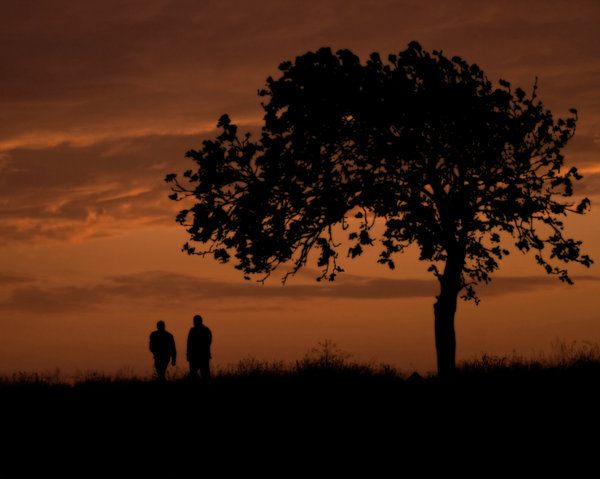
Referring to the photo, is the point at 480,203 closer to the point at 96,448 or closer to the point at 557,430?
the point at 557,430

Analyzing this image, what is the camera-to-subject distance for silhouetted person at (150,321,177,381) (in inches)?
1109

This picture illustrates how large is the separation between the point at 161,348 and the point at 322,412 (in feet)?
33.1

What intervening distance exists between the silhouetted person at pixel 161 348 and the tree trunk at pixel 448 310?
9.53 meters

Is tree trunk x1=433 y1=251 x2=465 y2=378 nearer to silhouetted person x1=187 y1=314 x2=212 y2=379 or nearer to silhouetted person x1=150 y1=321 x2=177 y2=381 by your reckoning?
silhouetted person x1=187 y1=314 x2=212 y2=379

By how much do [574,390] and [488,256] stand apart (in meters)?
8.26

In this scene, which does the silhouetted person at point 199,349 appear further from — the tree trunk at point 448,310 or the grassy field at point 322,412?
the tree trunk at point 448,310

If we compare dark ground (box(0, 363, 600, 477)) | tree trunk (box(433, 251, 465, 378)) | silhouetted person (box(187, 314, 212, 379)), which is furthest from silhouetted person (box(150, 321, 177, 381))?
tree trunk (box(433, 251, 465, 378))

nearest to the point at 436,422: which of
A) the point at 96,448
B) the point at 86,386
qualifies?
the point at 96,448

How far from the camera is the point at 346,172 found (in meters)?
26.9

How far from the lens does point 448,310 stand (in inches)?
1096

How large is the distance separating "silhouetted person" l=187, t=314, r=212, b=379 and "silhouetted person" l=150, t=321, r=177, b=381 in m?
1.02

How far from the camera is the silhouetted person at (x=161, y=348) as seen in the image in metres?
28.2

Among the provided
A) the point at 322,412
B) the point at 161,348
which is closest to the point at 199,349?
the point at 161,348

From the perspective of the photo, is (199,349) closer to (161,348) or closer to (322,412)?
(161,348)
